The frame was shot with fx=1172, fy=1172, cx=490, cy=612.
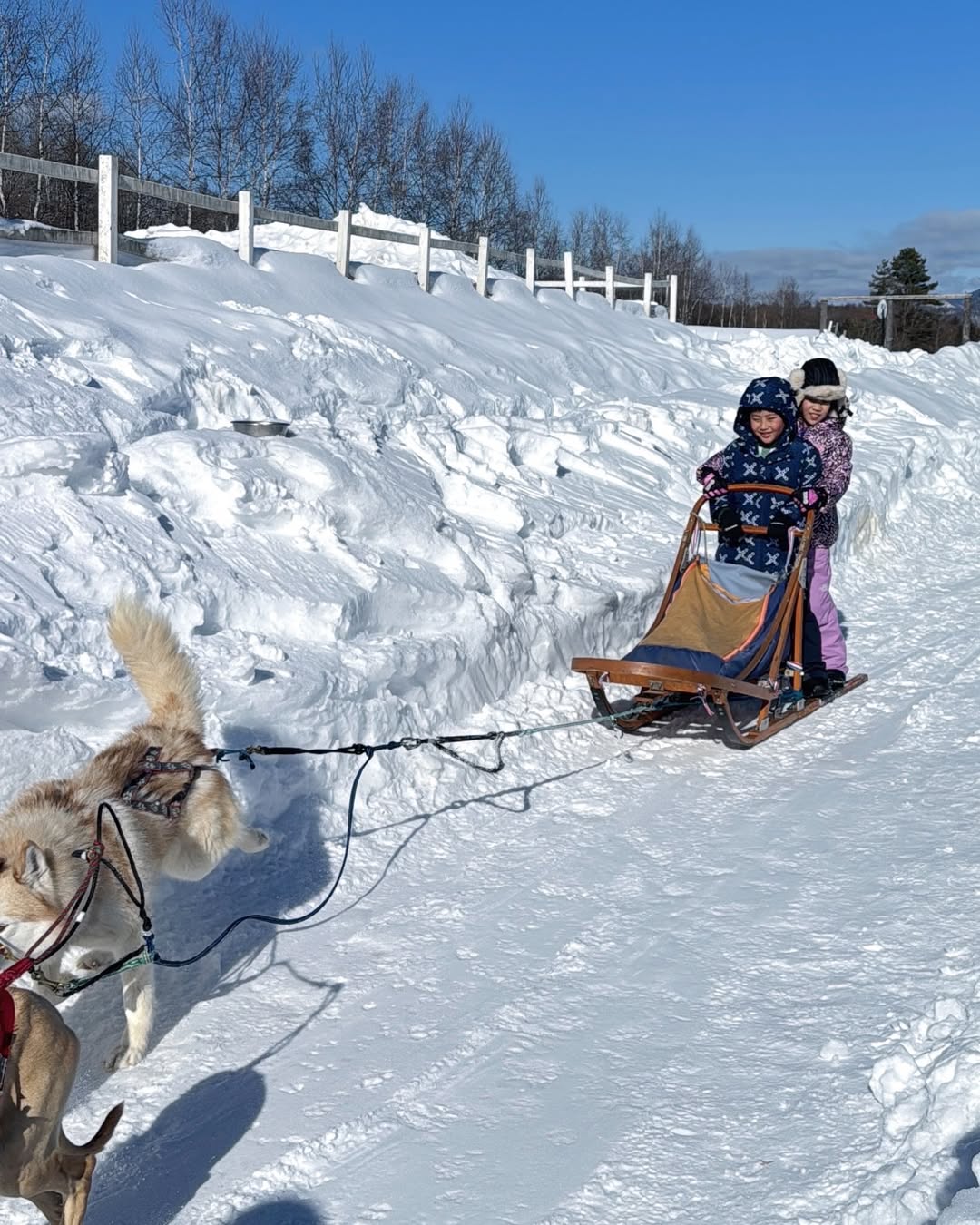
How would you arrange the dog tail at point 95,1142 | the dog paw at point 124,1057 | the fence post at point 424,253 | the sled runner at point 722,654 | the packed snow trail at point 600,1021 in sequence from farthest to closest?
the fence post at point 424,253
the sled runner at point 722,654
the dog paw at point 124,1057
the packed snow trail at point 600,1021
the dog tail at point 95,1142

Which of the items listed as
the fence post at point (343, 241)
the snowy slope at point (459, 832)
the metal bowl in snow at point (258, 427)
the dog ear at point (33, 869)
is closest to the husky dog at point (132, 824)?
the dog ear at point (33, 869)

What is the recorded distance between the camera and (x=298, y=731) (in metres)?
4.76

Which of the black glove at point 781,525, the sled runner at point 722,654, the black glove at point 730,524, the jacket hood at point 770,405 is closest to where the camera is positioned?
the sled runner at point 722,654

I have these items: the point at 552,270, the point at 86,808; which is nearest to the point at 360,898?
the point at 86,808

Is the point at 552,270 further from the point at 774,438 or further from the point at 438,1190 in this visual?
the point at 438,1190

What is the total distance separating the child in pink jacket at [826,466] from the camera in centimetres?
629

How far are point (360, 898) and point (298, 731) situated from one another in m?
0.91

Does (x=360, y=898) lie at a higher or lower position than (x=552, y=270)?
lower

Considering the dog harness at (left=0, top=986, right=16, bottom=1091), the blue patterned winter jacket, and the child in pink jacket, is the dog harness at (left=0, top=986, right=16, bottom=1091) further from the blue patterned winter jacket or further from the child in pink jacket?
the child in pink jacket

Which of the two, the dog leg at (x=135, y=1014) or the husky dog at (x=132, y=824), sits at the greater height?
the husky dog at (x=132, y=824)

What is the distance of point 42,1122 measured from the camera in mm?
2197

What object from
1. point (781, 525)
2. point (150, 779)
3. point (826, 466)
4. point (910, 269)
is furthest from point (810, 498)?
point (910, 269)

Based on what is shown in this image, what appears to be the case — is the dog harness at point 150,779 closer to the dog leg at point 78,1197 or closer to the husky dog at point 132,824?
the husky dog at point 132,824

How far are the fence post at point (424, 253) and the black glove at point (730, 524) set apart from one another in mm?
8891
